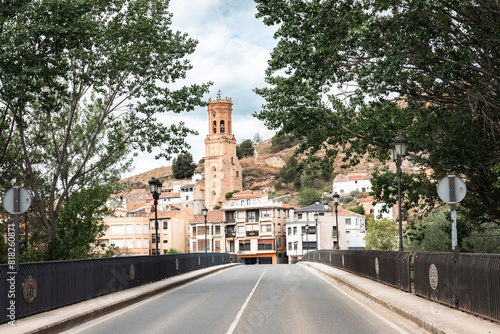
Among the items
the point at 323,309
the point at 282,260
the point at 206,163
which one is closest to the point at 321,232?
the point at 282,260

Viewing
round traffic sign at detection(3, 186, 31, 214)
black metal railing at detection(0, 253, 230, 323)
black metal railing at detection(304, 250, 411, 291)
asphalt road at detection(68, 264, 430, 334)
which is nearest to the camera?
asphalt road at detection(68, 264, 430, 334)

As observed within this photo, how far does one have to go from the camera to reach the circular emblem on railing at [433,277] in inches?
499

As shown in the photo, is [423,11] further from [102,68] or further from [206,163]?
[206,163]

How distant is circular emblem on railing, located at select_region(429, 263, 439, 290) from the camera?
41.5ft

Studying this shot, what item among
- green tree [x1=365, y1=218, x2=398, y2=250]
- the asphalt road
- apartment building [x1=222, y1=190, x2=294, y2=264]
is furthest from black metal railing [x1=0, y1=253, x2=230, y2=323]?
apartment building [x1=222, y1=190, x2=294, y2=264]

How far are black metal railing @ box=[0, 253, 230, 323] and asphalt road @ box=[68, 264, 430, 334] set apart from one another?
1.50 meters

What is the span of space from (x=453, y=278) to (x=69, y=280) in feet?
32.3

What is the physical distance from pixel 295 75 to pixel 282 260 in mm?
94915

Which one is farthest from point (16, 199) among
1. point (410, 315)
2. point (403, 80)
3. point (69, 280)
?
point (403, 80)

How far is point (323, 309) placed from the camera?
13.3 m

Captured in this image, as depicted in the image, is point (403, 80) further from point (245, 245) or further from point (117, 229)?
point (117, 229)

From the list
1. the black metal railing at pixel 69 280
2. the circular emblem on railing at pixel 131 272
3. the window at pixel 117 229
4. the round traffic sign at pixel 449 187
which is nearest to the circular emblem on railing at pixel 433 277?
the round traffic sign at pixel 449 187

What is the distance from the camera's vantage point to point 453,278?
37.4 ft

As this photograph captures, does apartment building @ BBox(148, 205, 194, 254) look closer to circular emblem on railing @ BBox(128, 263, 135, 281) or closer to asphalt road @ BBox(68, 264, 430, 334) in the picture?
circular emblem on railing @ BBox(128, 263, 135, 281)
